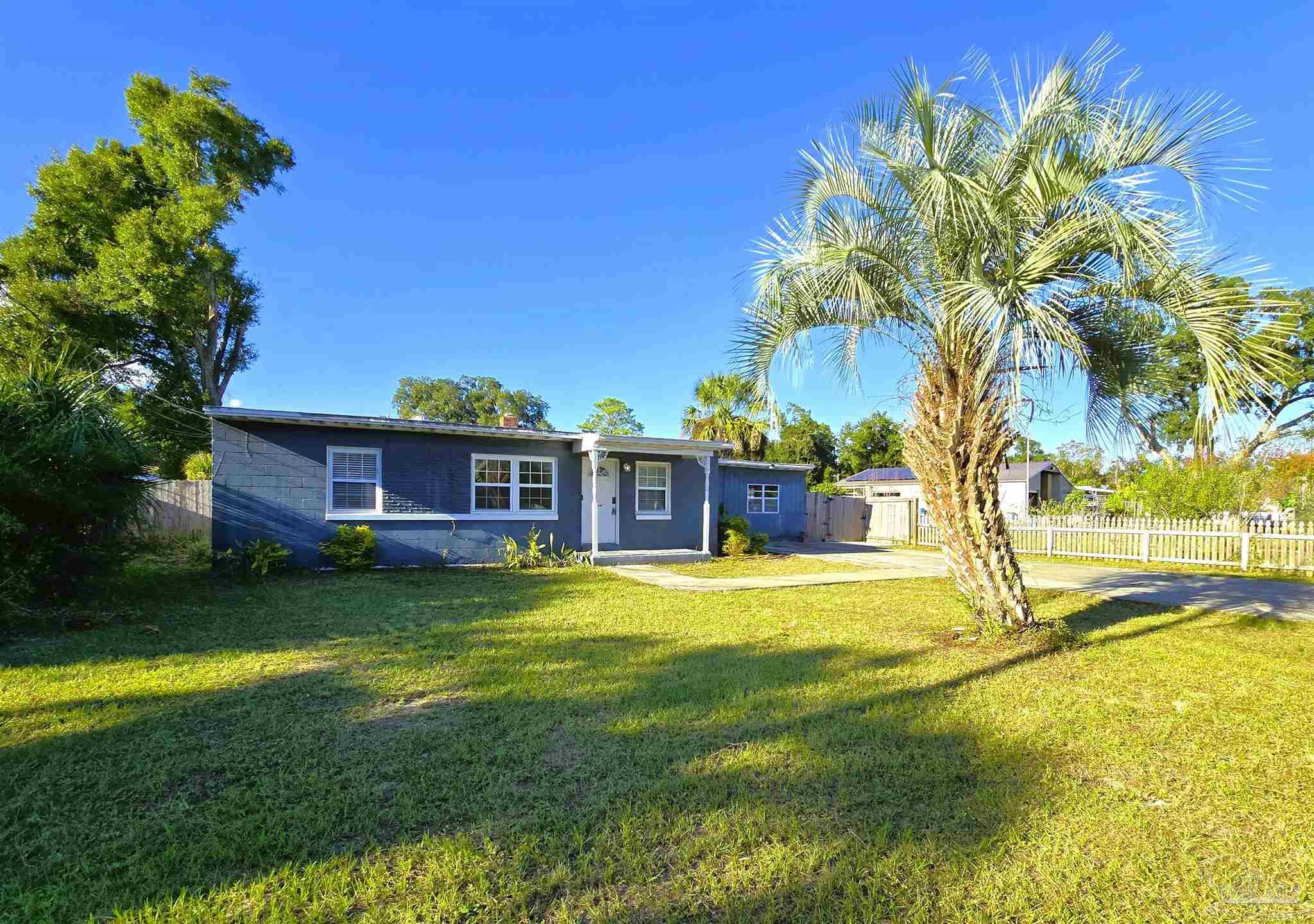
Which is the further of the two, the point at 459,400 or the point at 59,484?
the point at 459,400

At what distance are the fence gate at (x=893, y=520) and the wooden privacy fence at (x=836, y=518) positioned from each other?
0.90 feet

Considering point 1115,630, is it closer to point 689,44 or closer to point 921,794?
point 921,794

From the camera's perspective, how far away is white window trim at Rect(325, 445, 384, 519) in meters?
10.9

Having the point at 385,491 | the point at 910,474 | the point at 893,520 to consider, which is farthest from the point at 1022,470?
the point at 385,491

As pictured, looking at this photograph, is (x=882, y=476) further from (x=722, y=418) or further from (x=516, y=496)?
(x=516, y=496)

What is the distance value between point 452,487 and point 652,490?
4.61 metres

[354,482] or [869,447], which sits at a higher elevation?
[869,447]

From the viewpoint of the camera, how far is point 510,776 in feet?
10.3

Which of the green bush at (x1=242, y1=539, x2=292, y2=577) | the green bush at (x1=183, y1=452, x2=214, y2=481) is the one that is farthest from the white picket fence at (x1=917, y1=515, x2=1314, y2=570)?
the green bush at (x1=183, y1=452, x2=214, y2=481)

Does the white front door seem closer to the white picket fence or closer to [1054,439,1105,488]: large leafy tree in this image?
the white picket fence

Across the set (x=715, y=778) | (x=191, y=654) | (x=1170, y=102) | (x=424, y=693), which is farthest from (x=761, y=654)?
(x=1170, y=102)

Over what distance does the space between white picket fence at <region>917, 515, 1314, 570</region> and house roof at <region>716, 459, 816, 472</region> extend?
6394mm

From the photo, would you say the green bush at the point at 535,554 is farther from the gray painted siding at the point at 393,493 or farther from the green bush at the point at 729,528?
the green bush at the point at 729,528

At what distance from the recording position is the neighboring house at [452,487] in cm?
1040
